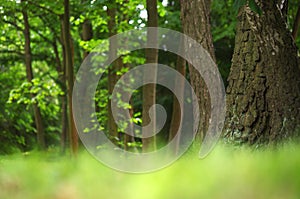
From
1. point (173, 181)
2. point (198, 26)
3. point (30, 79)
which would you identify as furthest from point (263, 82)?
point (30, 79)

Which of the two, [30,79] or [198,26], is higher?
[198,26]

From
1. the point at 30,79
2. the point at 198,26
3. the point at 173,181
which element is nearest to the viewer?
the point at 173,181

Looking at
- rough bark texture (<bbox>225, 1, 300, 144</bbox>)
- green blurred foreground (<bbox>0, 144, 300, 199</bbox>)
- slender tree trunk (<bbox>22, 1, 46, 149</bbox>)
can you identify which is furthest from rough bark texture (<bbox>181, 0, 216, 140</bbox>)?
slender tree trunk (<bbox>22, 1, 46, 149</bbox>)

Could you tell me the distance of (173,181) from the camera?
128 cm

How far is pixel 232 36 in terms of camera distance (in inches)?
456

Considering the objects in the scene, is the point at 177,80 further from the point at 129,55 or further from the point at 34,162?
the point at 34,162

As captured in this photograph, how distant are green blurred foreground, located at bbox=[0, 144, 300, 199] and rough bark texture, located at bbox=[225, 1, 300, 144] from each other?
2.85 metres

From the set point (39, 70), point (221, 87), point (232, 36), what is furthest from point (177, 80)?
point (39, 70)

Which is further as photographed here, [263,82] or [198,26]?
[198,26]

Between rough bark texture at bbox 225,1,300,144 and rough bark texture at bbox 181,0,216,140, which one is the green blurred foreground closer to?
rough bark texture at bbox 225,1,300,144

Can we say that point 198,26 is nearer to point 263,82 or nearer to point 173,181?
point 263,82

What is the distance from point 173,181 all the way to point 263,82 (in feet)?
10.6

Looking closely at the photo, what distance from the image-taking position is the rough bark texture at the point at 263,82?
4.23 m

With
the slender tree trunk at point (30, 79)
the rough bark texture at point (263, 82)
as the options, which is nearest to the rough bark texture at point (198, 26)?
the rough bark texture at point (263, 82)
